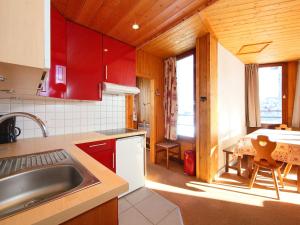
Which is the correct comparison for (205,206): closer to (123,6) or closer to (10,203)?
(10,203)

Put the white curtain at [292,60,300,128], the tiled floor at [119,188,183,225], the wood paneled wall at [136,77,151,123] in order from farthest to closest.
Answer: the wood paneled wall at [136,77,151,123] < the white curtain at [292,60,300,128] < the tiled floor at [119,188,183,225]

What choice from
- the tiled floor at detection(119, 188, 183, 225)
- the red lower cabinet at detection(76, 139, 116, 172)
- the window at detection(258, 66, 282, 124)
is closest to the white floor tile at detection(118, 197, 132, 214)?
the tiled floor at detection(119, 188, 183, 225)

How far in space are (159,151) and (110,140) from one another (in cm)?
193

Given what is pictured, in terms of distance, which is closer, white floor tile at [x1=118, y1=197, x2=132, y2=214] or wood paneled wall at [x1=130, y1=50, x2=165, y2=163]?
white floor tile at [x1=118, y1=197, x2=132, y2=214]

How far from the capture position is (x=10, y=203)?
76 centimetres

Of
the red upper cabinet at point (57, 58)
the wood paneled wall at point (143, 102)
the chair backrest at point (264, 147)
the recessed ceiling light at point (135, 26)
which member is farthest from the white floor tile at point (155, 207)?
the wood paneled wall at point (143, 102)

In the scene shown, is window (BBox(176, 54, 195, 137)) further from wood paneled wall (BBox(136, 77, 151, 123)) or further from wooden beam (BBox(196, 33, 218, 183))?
wood paneled wall (BBox(136, 77, 151, 123))

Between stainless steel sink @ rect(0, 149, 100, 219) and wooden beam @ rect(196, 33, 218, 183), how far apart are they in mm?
2204

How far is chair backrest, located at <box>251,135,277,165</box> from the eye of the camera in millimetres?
2117

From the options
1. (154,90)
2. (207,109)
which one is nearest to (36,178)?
(207,109)

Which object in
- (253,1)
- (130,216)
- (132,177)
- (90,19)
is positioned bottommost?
(130,216)

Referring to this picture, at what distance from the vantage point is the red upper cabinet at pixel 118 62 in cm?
229

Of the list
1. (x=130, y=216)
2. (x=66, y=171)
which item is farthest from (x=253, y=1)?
(x=130, y=216)

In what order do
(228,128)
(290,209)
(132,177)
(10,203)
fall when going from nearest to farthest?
(10,203) → (290,209) → (132,177) → (228,128)
